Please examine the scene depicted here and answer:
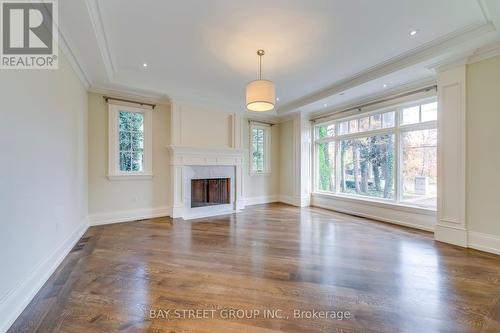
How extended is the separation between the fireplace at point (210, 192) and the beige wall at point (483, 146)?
463 cm

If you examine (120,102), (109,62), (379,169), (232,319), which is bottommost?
(232,319)

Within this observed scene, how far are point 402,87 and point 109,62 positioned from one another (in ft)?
17.5

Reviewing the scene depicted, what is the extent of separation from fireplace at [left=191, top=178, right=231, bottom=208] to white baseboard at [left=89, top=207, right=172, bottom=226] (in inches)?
26.8

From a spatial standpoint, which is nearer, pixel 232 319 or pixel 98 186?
pixel 232 319

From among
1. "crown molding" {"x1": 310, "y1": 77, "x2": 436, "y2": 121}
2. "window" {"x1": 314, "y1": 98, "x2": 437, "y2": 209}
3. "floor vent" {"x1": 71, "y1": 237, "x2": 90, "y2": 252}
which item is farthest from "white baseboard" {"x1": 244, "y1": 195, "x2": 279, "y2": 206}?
"floor vent" {"x1": 71, "y1": 237, "x2": 90, "y2": 252}

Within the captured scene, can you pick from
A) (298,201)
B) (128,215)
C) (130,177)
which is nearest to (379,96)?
(298,201)

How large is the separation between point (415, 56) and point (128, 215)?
235 inches

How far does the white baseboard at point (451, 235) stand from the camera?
10.6 feet

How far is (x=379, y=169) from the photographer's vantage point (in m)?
4.94

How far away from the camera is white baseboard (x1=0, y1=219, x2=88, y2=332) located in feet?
5.41

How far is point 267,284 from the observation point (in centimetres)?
222

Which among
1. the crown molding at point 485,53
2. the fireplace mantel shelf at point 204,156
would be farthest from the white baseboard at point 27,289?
the crown molding at point 485,53

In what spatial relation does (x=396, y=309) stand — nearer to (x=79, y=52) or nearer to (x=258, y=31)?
(x=258, y=31)

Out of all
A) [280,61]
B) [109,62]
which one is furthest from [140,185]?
[280,61]
